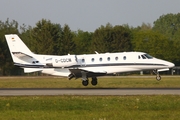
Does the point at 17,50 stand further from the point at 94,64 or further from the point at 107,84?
the point at 107,84

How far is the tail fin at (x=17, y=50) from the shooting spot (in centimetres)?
4241

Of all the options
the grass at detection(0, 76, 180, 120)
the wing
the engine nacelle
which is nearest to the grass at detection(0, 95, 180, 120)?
the grass at detection(0, 76, 180, 120)

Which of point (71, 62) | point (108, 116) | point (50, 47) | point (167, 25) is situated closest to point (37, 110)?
point (108, 116)

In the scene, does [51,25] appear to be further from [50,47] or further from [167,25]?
Result: [167,25]

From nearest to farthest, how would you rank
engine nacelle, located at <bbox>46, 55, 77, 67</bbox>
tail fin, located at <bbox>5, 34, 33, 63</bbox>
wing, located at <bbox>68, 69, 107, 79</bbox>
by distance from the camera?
wing, located at <bbox>68, 69, 107, 79</bbox>
engine nacelle, located at <bbox>46, 55, 77, 67</bbox>
tail fin, located at <bbox>5, 34, 33, 63</bbox>

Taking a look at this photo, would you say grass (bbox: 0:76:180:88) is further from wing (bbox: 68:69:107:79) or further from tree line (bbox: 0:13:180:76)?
tree line (bbox: 0:13:180:76)

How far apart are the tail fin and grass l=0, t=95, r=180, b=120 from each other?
1759 centimetres

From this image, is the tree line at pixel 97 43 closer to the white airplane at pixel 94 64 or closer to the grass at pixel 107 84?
the grass at pixel 107 84

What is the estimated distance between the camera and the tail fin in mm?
42406

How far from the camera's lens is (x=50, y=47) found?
94562 millimetres

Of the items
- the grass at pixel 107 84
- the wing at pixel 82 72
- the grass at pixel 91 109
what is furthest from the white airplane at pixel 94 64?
the grass at pixel 91 109

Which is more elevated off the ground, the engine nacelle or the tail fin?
the tail fin

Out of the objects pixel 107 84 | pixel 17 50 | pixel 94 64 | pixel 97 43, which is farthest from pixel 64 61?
pixel 97 43

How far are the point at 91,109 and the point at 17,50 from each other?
927 inches
